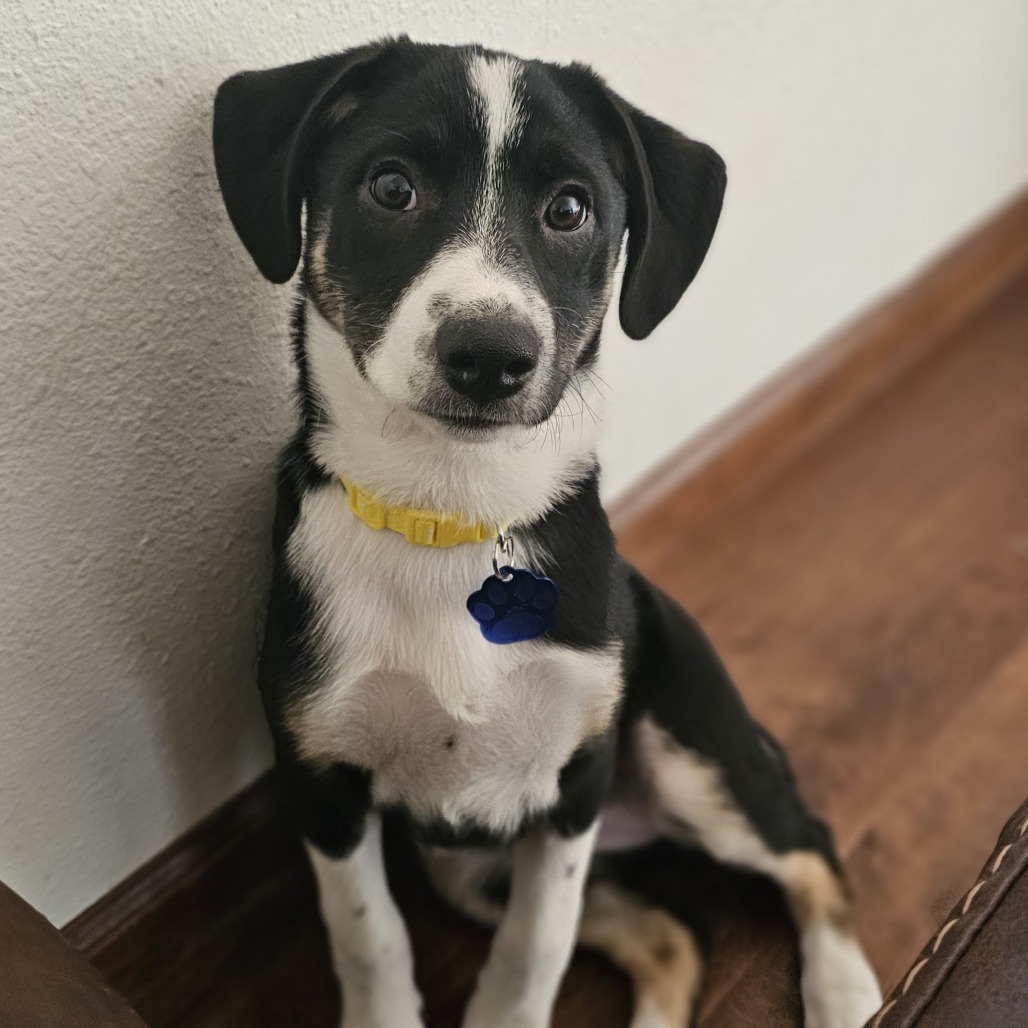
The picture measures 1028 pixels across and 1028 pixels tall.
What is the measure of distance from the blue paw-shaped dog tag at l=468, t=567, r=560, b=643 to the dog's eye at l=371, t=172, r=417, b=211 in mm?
331

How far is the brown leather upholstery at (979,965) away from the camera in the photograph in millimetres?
836

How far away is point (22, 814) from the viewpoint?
1151 mm

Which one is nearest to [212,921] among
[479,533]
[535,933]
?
[535,933]

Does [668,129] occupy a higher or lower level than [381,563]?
higher

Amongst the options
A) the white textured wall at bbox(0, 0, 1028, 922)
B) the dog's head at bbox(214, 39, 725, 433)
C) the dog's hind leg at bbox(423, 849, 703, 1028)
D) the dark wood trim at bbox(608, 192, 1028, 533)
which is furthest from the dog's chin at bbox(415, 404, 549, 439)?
the dark wood trim at bbox(608, 192, 1028, 533)

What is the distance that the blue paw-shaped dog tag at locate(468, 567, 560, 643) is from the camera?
3.29 feet

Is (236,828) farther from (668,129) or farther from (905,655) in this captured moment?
(905,655)

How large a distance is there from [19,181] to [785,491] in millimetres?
1577

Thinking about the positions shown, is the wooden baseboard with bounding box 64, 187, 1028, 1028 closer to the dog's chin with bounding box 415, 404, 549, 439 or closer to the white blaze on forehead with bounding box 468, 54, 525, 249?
the dog's chin with bounding box 415, 404, 549, 439

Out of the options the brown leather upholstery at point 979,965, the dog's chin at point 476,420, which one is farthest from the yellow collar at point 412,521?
the brown leather upholstery at point 979,965

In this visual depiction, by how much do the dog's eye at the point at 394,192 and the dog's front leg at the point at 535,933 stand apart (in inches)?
25.5

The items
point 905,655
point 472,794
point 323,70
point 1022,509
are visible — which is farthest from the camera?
point 1022,509

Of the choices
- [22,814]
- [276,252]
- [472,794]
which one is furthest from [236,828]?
[276,252]

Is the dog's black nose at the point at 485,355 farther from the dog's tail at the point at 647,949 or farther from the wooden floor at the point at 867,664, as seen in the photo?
the dog's tail at the point at 647,949
